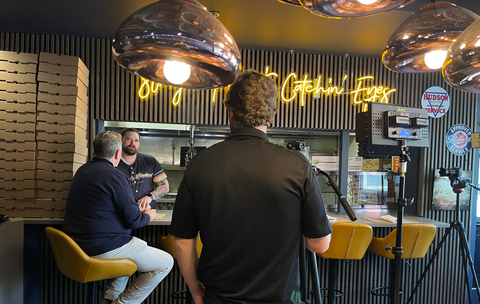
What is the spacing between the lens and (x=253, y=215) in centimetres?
129

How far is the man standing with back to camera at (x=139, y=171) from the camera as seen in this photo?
363 cm

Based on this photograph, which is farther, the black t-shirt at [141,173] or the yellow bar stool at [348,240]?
the black t-shirt at [141,173]

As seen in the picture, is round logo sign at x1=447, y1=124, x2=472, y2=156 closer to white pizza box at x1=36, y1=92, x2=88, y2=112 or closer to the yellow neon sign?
the yellow neon sign

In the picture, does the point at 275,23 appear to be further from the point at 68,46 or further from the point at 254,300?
the point at 254,300

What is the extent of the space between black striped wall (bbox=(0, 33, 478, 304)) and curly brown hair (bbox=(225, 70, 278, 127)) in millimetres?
2607

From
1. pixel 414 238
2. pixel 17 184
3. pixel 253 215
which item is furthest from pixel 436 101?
pixel 17 184

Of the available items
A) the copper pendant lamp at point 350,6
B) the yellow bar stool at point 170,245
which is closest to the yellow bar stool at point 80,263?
the yellow bar stool at point 170,245

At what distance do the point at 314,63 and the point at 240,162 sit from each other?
133 inches

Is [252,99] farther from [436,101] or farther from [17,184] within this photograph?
[436,101]

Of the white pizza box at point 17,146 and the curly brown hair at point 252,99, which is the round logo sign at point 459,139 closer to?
the curly brown hair at point 252,99

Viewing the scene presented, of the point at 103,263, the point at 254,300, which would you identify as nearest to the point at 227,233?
the point at 254,300

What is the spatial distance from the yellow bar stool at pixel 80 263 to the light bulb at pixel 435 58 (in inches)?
95.8

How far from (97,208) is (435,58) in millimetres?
2392

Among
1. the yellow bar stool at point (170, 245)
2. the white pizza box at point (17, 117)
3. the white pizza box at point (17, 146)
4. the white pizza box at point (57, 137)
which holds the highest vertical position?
the white pizza box at point (17, 117)
